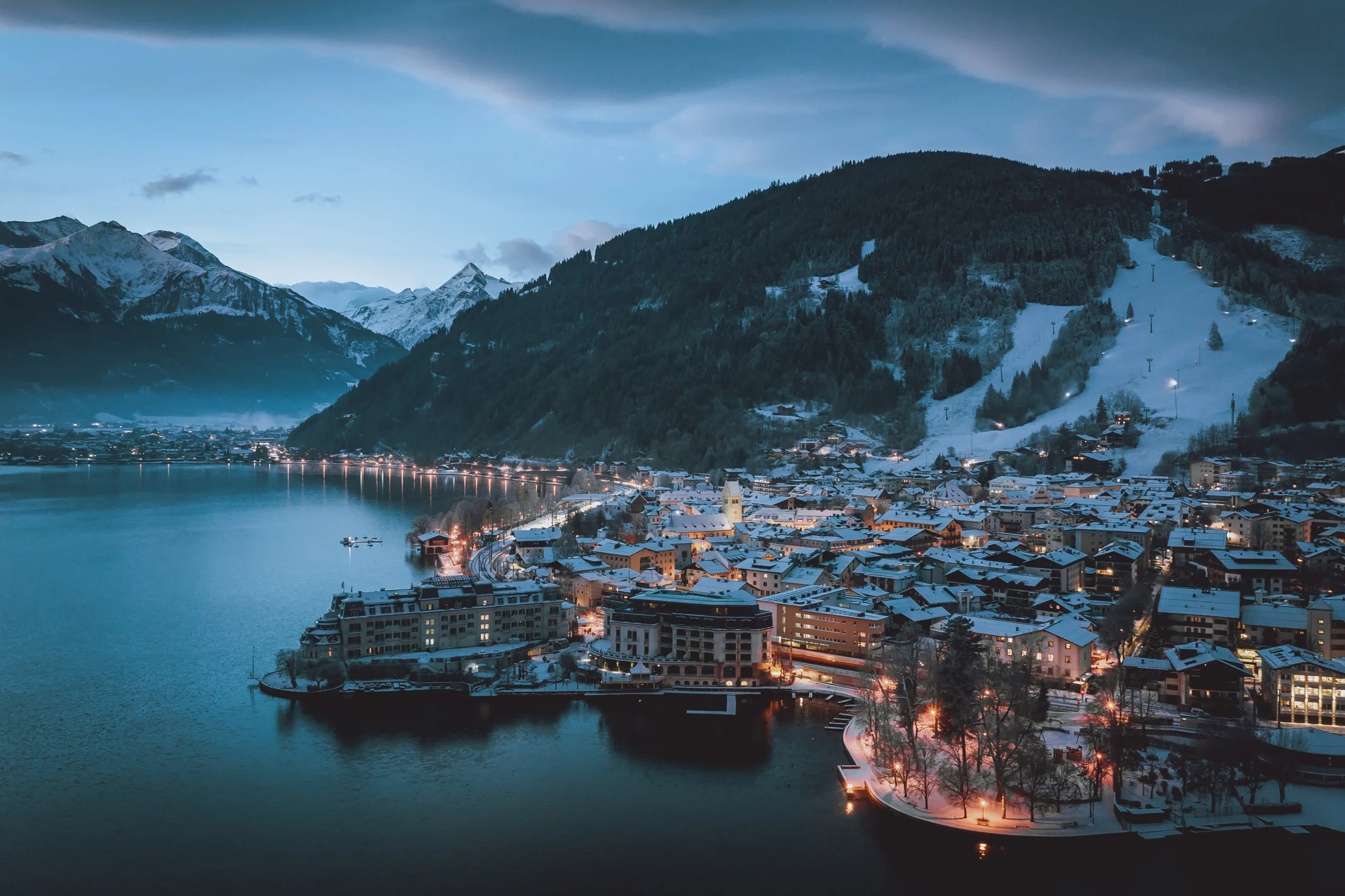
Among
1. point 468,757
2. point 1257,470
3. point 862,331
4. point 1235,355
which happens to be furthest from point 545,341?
point 468,757

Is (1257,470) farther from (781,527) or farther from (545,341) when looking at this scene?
(545,341)

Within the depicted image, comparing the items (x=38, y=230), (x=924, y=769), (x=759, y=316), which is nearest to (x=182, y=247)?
(x=38, y=230)

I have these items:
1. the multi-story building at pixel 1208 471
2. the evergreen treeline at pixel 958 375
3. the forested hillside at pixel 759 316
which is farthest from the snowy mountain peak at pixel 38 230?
the multi-story building at pixel 1208 471

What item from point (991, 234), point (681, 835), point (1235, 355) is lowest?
point (681, 835)

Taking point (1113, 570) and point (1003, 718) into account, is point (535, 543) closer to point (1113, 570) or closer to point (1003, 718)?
point (1113, 570)

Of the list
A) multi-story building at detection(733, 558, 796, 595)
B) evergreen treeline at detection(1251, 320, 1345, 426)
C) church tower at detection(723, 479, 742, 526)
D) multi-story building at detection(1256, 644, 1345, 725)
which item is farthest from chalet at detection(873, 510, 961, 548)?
evergreen treeline at detection(1251, 320, 1345, 426)

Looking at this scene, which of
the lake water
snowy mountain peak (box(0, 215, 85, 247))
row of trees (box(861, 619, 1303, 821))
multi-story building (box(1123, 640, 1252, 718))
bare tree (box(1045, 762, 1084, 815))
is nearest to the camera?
the lake water

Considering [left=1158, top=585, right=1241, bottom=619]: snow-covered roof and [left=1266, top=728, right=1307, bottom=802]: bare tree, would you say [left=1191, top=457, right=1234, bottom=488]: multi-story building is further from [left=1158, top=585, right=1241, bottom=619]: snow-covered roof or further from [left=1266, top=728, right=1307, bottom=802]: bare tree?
[left=1266, top=728, right=1307, bottom=802]: bare tree
